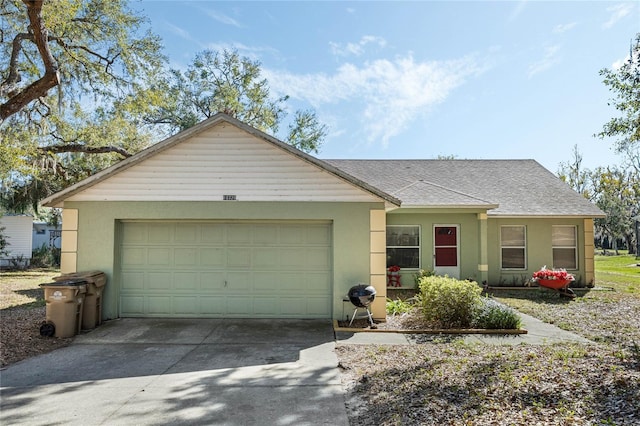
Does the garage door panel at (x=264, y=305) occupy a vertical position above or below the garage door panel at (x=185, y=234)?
below

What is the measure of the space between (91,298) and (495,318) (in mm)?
8462

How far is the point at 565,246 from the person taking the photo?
46.5 feet

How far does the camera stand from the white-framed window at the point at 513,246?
14.1 meters

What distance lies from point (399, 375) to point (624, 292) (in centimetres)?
1243

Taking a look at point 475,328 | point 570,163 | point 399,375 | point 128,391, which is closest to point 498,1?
point 475,328

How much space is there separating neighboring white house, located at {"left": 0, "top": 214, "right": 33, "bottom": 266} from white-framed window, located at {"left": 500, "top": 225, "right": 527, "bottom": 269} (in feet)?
82.3

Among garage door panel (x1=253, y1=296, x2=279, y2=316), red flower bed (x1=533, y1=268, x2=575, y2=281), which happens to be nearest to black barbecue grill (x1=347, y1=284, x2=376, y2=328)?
garage door panel (x1=253, y1=296, x2=279, y2=316)

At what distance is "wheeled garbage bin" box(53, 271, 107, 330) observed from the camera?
310 inches

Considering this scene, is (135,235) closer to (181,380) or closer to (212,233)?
(212,233)

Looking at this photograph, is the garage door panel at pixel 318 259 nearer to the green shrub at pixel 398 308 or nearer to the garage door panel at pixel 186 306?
the green shrub at pixel 398 308

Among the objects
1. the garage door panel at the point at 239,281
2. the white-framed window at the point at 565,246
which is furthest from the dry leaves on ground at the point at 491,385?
the white-framed window at the point at 565,246

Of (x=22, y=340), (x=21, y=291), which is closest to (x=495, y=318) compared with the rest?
(x=22, y=340)

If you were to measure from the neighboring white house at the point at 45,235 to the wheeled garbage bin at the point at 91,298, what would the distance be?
73.7ft

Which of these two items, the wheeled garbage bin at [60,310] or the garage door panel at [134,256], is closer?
the wheeled garbage bin at [60,310]
